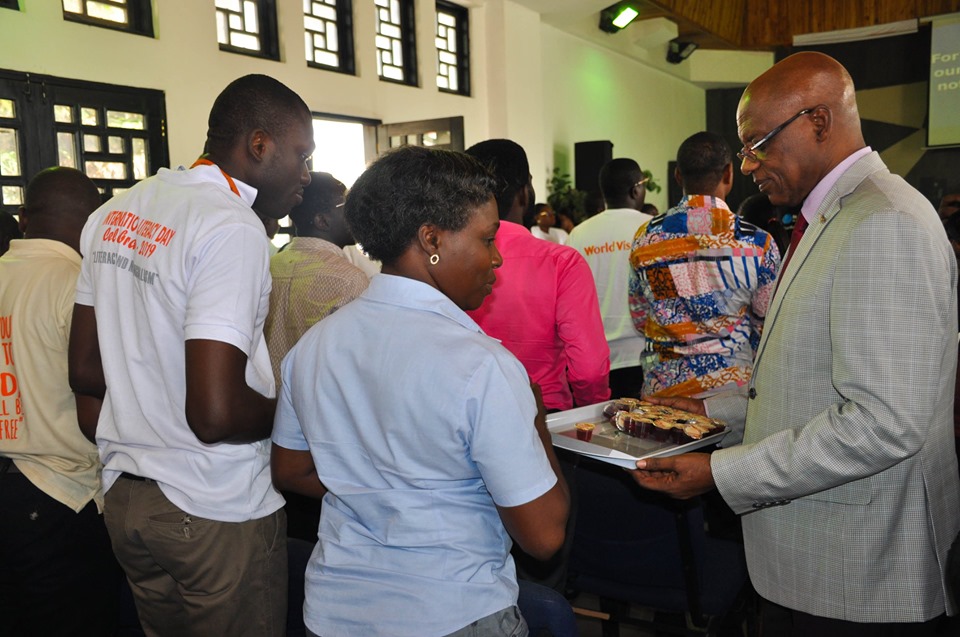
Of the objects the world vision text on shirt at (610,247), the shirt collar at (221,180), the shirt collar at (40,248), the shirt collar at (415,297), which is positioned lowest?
the shirt collar at (415,297)

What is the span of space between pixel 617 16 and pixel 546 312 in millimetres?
7777

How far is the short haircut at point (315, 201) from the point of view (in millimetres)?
2363

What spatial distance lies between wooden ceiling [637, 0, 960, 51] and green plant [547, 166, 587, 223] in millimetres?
2222

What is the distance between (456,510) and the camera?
1.15m

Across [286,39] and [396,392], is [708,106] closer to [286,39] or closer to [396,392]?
[286,39]

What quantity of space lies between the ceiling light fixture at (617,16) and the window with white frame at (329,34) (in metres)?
3.74

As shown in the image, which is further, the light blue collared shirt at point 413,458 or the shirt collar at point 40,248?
the shirt collar at point 40,248

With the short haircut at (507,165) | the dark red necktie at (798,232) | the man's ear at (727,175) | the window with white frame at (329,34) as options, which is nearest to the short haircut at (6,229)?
the short haircut at (507,165)

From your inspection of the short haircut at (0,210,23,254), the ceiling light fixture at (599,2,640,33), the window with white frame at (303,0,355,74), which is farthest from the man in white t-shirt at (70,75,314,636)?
the ceiling light fixture at (599,2,640,33)

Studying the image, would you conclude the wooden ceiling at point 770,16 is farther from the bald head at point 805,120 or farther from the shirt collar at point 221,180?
the shirt collar at point 221,180

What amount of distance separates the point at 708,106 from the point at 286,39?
9178 millimetres

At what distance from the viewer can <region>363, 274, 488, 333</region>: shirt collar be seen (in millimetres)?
1155

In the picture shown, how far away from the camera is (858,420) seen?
4.09 ft

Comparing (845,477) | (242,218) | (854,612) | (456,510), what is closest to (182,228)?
(242,218)
